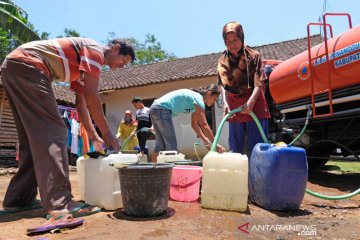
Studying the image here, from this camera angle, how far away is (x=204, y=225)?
226cm

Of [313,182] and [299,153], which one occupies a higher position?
[299,153]

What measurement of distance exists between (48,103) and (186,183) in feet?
4.53

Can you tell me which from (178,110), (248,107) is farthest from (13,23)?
(248,107)

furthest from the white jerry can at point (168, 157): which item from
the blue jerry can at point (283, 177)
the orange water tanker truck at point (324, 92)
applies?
the orange water tanker truck at point (324, 92)

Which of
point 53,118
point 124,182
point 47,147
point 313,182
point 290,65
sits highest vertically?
point 290,65

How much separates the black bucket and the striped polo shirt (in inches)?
30.8

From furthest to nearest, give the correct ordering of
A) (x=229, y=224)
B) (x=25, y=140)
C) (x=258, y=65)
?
(x=258, y=65) < (x=25, y=140) < (x=229, y=224)

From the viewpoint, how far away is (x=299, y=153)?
2.72 meters

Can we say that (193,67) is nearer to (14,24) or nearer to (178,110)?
(14,24)

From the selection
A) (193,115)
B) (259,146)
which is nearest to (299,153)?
(259,146)

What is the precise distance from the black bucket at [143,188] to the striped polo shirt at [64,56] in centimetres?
78

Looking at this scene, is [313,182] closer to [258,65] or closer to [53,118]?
[258,65]

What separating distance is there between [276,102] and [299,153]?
10.5ft

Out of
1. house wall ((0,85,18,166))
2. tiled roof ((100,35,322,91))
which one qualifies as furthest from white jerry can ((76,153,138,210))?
house wall ((0,85,18,166))
